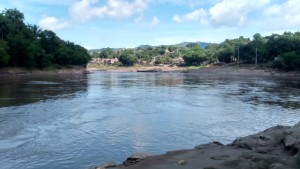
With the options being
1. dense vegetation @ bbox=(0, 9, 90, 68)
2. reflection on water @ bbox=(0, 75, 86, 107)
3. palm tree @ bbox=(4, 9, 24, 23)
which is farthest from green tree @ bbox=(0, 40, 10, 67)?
reflection on water @ bbox=(0, 75, 86, 107)

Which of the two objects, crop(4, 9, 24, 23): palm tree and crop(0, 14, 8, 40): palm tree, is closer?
crop(0, 14, 8, 40): palm tree

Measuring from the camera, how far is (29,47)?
4131 inches

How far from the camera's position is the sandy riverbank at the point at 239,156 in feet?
37.0

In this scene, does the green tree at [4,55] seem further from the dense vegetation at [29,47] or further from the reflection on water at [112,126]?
the reflection on water at [112,126]

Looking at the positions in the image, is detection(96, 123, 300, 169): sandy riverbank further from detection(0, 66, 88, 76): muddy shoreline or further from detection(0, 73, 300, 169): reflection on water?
detection(0, 66, 88, 76): muddy shoreline

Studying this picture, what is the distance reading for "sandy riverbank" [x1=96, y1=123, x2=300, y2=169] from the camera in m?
11.3

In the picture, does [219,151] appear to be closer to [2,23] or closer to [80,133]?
[80,133]

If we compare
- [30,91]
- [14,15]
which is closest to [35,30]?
[14,15]

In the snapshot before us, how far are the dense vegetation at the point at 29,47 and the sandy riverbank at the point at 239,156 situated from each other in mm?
83884

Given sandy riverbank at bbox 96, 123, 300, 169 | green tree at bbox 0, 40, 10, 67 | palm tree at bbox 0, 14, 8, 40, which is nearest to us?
sandy riverbank at bbox 96, 123, 300, 169

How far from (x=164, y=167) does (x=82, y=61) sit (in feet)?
425

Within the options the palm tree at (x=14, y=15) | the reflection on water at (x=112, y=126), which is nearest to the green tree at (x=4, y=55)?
the palm tree at (x=14, y=15)

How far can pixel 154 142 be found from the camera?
58.0 ft

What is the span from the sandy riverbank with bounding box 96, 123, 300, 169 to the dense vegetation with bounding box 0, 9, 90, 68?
83.9 m
